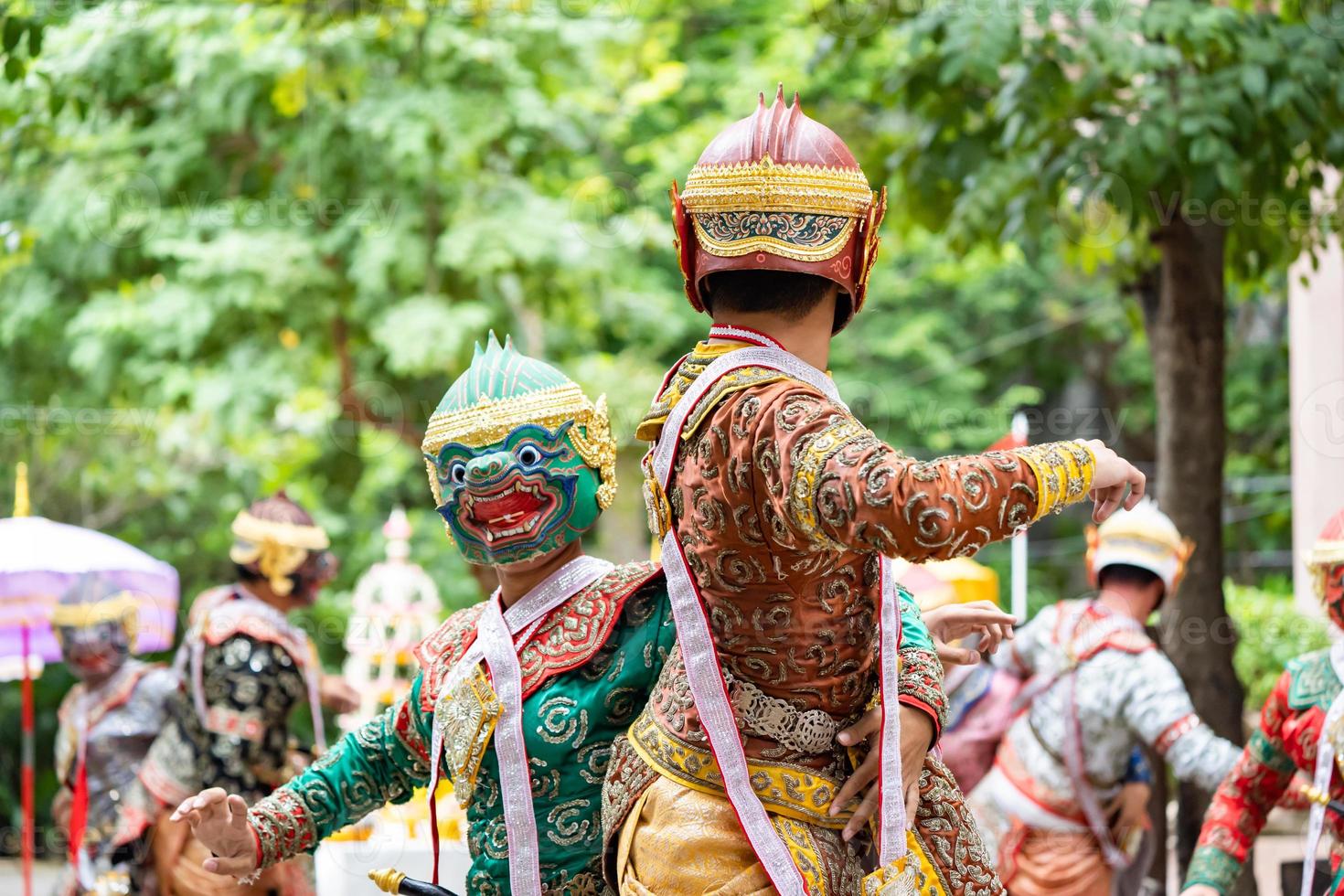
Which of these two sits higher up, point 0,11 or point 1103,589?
point 0,11

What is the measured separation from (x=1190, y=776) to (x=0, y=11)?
4.70 metres

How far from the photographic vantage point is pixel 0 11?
5.66m

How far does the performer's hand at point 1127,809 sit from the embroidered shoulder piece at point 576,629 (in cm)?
301

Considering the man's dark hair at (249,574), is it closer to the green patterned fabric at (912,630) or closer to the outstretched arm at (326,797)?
the outstretched arm at (326,797)

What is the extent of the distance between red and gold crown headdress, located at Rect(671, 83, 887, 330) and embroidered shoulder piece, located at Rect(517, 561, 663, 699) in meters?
0.75

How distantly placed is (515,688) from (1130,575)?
3.30 metres

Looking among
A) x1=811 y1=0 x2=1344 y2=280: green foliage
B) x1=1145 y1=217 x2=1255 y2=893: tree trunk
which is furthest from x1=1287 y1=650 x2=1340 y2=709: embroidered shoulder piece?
x1=1145 y1=217 x2=1255 y2=893: tree trunk

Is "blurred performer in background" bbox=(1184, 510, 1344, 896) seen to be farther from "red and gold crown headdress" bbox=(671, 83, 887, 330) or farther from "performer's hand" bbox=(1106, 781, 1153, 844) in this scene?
"red and gold crown headdress" bbox=(671, 83, 887, 330)

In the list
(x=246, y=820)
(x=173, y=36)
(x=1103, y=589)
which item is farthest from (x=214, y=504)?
(x=246, y=820)

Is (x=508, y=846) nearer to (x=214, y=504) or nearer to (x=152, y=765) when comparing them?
(x=152, y=765)

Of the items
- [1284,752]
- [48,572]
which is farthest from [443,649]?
[48,572]

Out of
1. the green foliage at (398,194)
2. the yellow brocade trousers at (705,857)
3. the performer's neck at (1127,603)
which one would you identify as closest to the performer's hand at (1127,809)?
the performer's neck at (1127,603)

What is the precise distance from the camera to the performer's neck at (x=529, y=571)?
320 cm

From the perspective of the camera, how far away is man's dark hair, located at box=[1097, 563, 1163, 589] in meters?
5.77
